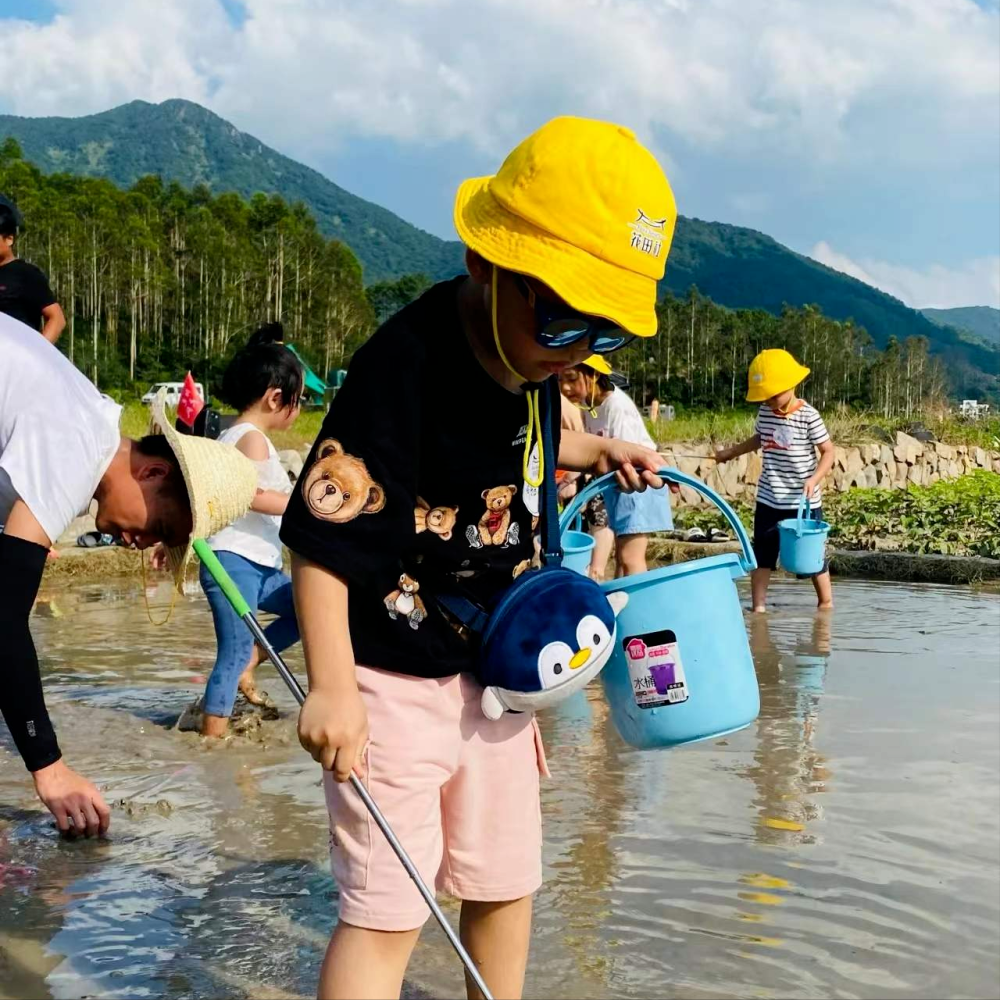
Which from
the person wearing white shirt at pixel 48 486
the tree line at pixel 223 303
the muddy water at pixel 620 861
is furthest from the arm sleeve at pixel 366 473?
the tree line at pixel 223 303

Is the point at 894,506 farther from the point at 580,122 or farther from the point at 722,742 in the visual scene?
the point at 580,122

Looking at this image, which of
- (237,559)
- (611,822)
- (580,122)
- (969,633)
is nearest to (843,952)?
(611,822)

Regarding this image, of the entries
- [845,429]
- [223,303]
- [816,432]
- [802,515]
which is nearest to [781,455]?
[816,432]

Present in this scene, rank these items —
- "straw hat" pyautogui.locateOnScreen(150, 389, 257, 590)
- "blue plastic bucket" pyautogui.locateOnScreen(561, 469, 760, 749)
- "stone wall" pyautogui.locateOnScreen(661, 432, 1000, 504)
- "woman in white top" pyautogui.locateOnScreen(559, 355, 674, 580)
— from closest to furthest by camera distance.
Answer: "straw hat" pyautogui.locateOnScreen(150, 389, 257, 590)
"blue plastic bucket" pyautogui.locateOnScreen(561, 469, 760, 749)
"woman in white top" pyautogui.locateOnScreen(559, 355, 674, 580)
"stone wall" pyautogui.locateOnScreen(661, 432, 1000, 504)

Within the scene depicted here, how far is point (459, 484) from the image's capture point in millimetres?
1866

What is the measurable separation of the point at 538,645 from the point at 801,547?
5324 mm

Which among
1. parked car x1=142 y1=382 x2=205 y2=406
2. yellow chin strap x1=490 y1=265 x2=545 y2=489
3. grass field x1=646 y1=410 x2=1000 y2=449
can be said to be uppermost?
parked car x1=142 y1=382 x2=205 y2=406

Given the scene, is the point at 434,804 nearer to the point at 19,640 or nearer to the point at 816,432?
the point at 19,640

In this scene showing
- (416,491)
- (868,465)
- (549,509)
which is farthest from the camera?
(868,465)

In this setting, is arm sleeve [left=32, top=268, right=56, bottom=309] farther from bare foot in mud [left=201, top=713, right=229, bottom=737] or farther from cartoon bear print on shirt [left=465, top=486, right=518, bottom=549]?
cartoon bear print on shirt [left=465, top=486, right=518, bottom=549]

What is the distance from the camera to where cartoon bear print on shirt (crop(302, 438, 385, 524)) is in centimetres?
170

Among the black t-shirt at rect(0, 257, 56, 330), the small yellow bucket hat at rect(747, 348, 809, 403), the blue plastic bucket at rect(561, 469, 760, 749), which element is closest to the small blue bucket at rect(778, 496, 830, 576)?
the small yellow bucket hat at rect(747, 348, 809, 403)

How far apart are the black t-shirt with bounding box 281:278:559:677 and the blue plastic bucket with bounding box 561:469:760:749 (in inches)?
12.2

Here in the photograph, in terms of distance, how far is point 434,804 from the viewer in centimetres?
187
